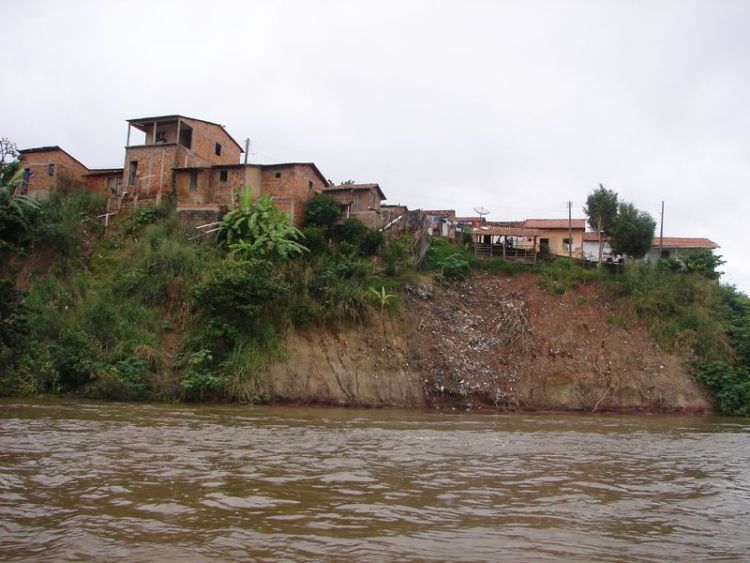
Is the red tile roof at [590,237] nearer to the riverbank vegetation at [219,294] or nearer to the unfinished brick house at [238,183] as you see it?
the riverbank vegetation at [219,294]

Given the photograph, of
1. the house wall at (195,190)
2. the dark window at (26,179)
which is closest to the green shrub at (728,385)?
the house wall at (195,190)

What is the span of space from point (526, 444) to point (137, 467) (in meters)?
9.19

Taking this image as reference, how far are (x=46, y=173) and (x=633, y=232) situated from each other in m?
40.0

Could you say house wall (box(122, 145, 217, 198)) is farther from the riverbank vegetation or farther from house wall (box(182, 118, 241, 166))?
the riverbank vegetation

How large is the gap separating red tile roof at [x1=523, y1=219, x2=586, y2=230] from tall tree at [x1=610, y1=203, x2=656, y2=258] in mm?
9382

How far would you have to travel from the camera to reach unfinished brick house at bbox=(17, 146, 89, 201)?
129 ft

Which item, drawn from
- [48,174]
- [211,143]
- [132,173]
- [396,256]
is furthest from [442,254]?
[48,174]

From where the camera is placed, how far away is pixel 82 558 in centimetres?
532

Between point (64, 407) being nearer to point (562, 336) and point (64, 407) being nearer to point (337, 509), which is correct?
point (337, 509)

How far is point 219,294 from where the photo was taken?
24.7 meters

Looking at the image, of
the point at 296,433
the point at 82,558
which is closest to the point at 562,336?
the point at 296,433

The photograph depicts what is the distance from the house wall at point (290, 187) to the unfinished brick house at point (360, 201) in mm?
1700

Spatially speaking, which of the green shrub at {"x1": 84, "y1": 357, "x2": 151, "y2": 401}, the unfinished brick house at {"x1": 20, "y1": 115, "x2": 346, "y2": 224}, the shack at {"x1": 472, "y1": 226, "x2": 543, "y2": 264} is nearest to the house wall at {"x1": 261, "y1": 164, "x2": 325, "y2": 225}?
the unfinished brick house at {"x1": 20, "y1": 115, "x2": 346, "y2": 224}

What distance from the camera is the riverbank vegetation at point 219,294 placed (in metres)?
22.8
